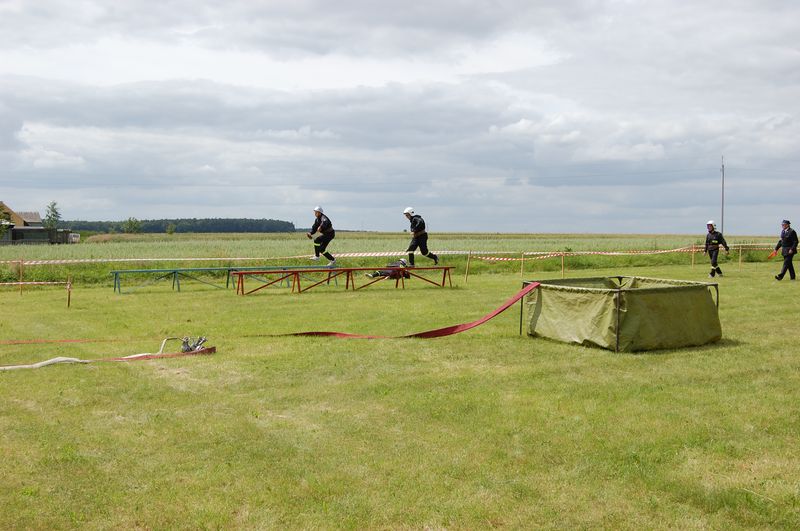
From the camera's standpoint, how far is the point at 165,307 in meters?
17.4

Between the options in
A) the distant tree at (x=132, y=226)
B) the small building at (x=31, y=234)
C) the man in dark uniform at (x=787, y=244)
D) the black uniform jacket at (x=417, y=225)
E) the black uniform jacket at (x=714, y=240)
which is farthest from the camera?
the distant tree at (x=132, y=226)

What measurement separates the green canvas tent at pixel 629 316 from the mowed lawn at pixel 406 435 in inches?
11.2

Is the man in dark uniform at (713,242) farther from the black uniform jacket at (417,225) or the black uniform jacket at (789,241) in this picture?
the black uniform jacket at (417,225)

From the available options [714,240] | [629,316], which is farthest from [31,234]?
[629,316]

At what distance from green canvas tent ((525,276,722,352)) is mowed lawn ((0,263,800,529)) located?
286 millimetres

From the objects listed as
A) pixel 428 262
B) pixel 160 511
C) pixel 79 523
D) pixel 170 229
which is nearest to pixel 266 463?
pixel 160 511

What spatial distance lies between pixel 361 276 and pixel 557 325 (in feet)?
55.1

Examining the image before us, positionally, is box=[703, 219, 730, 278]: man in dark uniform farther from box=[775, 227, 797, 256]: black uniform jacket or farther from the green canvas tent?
the green canvas tent

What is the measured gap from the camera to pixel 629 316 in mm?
10195

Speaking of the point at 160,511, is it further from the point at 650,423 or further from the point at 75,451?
the point at 650,423

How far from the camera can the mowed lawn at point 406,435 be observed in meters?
5.03

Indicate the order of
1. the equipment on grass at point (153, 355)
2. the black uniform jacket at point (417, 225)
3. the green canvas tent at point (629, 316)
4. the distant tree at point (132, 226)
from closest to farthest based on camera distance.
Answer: the equipment on grass at point (153, 355) < the green canvas tent at point (629, 316) < the black uniform jacket at point (417, 225) < the distant tree at point (132, 226)

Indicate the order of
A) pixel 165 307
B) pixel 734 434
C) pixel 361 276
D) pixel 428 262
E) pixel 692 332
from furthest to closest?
pixel 428 262, pixel 361 276, pixel 165 307, pixel 692 332, pixel 734 434

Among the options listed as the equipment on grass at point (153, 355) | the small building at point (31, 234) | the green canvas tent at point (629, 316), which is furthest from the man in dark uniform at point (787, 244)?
the small building at point (31, 234)
